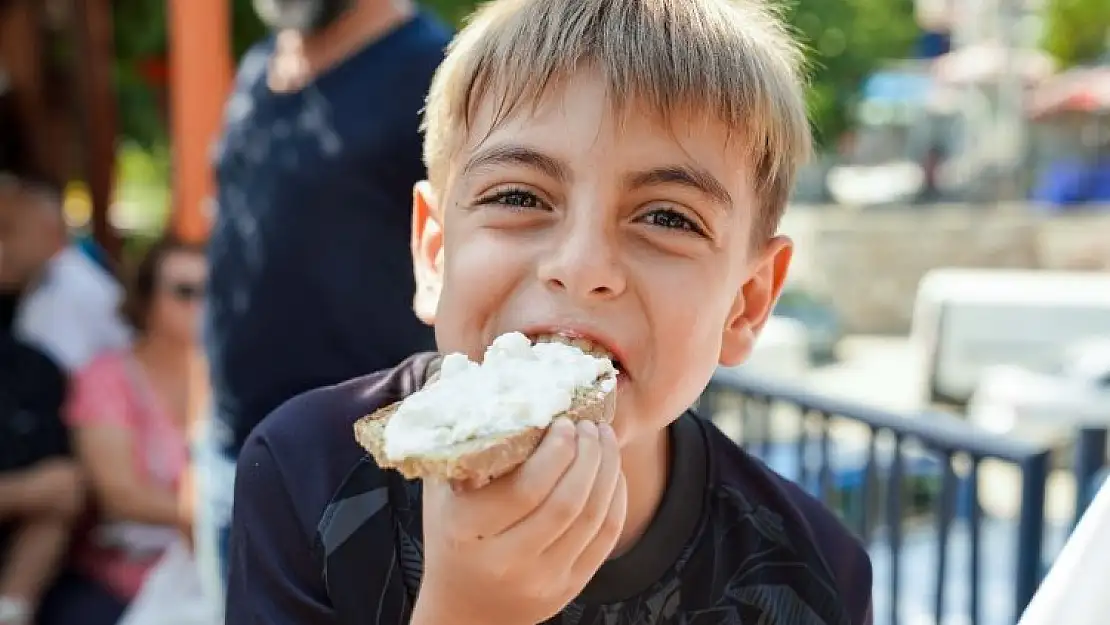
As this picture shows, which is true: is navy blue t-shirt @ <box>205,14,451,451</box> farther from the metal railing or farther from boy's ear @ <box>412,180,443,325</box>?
the metal railing

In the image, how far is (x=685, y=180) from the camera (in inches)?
51.2

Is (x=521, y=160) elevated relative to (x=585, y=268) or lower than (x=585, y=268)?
elevated

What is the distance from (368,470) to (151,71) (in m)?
8.46

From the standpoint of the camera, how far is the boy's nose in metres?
1.20

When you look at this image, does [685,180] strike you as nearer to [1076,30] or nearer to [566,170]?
[566,170]

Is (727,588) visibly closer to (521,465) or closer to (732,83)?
(521,465)

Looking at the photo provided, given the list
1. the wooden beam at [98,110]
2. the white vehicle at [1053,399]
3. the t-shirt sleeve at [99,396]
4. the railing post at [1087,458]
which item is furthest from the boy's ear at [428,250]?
the wooden beam at [98,110]

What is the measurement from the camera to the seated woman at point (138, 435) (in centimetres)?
377

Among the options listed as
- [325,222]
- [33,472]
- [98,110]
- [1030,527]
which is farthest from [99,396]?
[98,110]

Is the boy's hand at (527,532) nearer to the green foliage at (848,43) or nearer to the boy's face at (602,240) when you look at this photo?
the boy's face at (602,240)

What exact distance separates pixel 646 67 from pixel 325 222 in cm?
121

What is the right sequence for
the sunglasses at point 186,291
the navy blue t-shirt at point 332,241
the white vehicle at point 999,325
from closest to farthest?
the navy blue t-shirt at point 332,241, the sunglasses at point 186,291, the white vehicle at point 999,325

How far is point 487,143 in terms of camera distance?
52.7 inches

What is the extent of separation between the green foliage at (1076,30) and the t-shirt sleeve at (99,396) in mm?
23814
